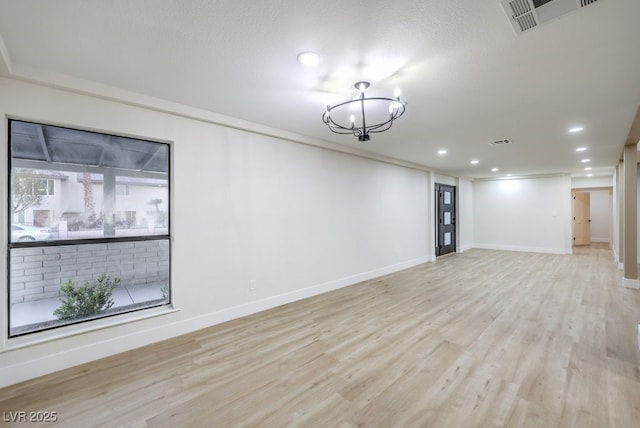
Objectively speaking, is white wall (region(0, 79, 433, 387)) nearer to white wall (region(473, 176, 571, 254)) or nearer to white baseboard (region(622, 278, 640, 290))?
white baseboard (region(622, 278, 640, 290))

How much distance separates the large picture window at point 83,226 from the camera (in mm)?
2451

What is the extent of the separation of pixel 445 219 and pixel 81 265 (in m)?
8.51

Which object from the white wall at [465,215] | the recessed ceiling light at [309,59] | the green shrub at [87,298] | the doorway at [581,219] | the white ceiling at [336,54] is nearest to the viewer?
the white ceiling at [336,54]

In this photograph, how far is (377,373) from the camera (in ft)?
7.82

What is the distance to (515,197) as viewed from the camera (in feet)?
30.7

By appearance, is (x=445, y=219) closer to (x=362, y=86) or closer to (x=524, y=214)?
(x=524, y=214)

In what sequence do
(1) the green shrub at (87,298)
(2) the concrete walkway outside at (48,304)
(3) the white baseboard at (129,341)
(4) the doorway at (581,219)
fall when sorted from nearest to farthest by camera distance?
(3) the white baseboard at (129,341), (2) the concrete walkway outside at (48,304), (1) the green shrub at (87,298), (4) the doorway at (581,219)

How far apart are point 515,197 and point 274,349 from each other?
972 centimetres

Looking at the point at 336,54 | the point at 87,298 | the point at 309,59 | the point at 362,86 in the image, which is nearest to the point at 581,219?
the point at 362,86

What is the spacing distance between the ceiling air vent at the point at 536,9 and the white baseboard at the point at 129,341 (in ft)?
12.3

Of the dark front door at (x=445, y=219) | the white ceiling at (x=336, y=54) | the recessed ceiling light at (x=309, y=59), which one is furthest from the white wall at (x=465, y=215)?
the recessed ceiling light at (x=309, y=59)

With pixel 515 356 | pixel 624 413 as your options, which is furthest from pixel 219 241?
pixel 624 413

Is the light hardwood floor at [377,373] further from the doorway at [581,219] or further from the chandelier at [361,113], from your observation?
the doorway at [581,219]

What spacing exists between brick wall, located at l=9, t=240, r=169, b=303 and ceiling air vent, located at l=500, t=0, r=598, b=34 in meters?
3.55
